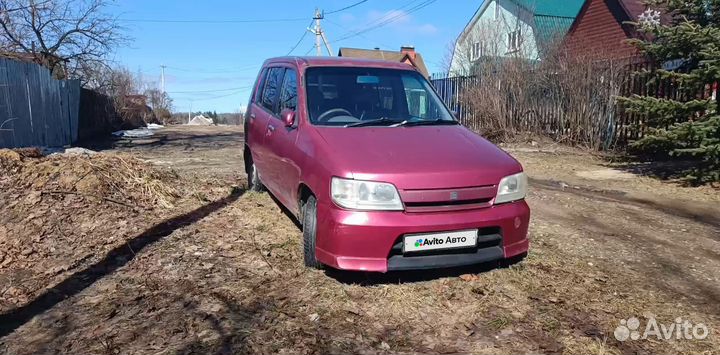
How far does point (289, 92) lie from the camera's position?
16.5 ft

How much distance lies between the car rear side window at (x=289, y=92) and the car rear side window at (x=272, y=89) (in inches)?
8.5

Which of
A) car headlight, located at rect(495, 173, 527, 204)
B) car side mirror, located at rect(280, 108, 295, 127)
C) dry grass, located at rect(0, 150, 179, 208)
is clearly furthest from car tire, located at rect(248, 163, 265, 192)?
car headlight, located at rect(495, 173, 527, 204)

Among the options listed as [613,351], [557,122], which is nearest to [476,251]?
[613,351]

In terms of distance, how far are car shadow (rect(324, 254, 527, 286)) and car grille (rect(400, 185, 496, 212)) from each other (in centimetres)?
68

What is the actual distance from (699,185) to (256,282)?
23.8 ft

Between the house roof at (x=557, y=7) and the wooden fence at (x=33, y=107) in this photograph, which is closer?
the wooden fence at (x=33, y=107)

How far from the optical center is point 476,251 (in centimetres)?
360

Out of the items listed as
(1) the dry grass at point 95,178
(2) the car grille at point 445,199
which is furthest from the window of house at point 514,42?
(2) the car grille at point 445,199

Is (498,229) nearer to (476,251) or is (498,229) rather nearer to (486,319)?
(476,251)

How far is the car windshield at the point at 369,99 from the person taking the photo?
4445 mm

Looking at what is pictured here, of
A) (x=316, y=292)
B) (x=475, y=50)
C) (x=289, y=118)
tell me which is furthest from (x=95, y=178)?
(x=475, y=50)

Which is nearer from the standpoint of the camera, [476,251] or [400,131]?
[476,251]

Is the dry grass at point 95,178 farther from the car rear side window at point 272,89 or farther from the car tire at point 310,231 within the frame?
the car tire at point 310,231

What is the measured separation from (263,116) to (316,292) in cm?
279
